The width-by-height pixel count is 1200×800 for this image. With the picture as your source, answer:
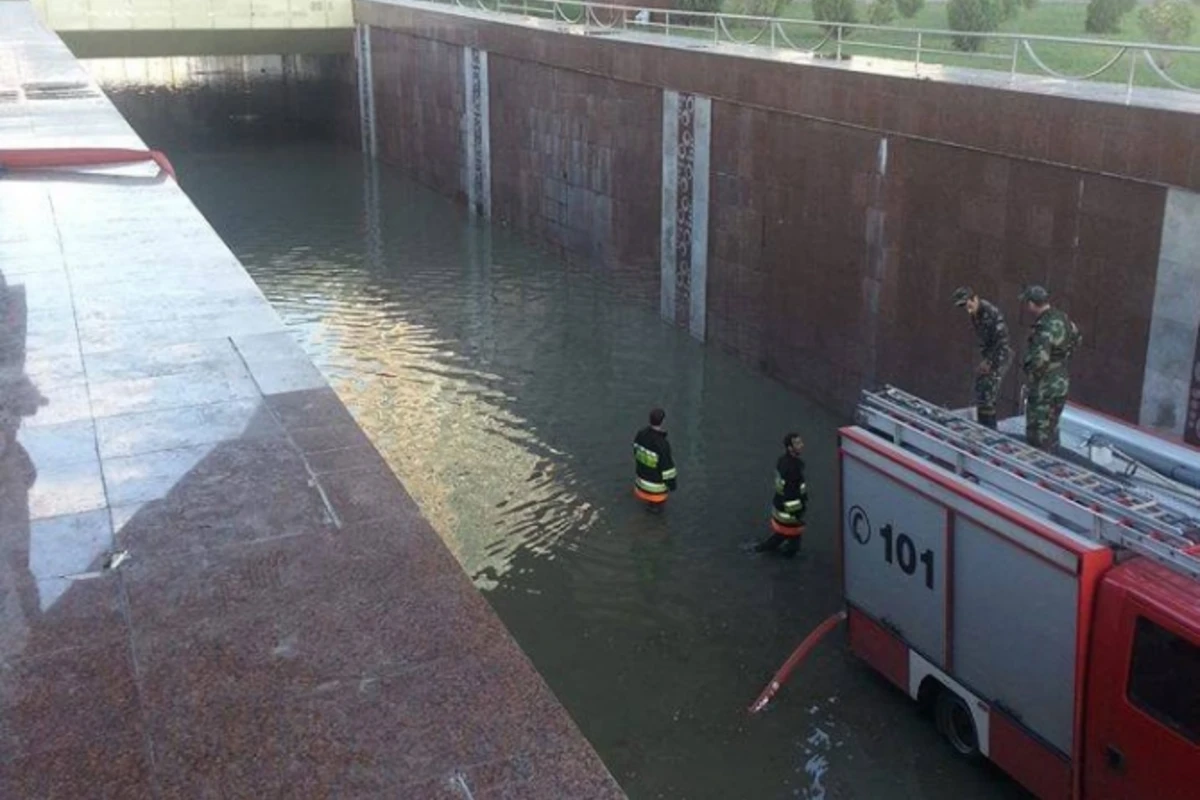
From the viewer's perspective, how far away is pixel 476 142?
30125 millimetres

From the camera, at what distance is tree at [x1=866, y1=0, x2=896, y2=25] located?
81.8 feet

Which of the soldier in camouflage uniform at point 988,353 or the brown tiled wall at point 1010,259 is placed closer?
the soldier in camouflage uniform at point 988,353

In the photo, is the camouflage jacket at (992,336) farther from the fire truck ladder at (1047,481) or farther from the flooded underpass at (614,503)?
the flooded underpass at (614,503)

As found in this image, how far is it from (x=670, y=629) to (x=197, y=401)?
4.50 meters

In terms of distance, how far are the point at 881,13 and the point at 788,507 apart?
1589 centimetres

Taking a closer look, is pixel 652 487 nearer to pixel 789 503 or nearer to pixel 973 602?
pixel 789 503

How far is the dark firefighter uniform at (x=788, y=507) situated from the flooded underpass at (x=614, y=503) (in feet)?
0.73

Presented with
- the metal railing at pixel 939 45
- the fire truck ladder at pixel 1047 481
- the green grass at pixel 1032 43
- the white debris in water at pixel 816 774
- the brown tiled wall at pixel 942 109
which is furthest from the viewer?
the green grass at pixel 1032 43

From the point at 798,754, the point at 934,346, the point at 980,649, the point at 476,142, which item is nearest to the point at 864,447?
the point at 980,649

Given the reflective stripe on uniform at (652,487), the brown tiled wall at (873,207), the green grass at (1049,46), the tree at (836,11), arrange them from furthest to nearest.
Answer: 1. the tree at (836,11)
2. the green grass at (1049,46)
3. the reflective stripe on uniform at (652,487)
4. the brown tiled wall at (873,207)

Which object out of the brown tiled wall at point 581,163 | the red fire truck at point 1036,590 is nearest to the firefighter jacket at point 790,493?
the red fire truck at point 1036,590

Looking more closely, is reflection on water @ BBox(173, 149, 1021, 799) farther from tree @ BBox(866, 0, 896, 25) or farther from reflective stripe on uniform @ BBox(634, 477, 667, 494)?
tree @ BBox(866, 0, 896, 25)

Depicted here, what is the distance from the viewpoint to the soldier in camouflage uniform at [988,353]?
10.5 m

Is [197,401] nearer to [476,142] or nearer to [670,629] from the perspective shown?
[670,629]
